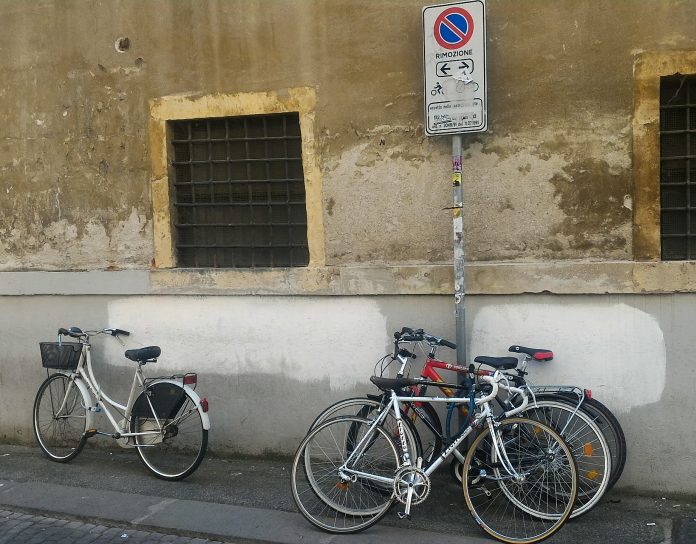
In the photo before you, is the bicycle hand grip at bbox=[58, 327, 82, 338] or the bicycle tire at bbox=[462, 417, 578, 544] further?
the bicycle hand grip at bbox=[58, 327, 82, 338]

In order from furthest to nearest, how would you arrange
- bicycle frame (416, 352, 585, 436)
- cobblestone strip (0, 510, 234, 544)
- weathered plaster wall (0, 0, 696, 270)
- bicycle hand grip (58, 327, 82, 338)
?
1. bicycle hand grip (58, 327, 82, 338)
2. weathered plaster wall (0, 0, 696, 270)
3. bicycle frame (416, 352, 585, 436)
4. cobblestone strip (0, 510, 234, 544)

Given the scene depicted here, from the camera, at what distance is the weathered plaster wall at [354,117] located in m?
5.27

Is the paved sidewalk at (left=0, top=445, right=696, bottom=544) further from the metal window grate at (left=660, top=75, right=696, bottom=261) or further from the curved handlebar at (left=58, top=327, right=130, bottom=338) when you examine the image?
the metal window grate at (left=660, top=75, right=696, bottom=261)

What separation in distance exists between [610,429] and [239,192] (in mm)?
3344

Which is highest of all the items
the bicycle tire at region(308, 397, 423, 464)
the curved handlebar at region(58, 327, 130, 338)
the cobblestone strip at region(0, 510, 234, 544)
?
the curved handlebar at region(58, 327, 130, 338)

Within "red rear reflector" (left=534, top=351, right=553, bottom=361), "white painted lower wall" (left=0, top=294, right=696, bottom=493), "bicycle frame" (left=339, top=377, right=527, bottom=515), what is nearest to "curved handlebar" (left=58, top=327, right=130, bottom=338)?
"white painted lower wall" (left=0, top=294, right=696, bottom=493)

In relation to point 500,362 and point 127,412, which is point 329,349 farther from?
point 127,412

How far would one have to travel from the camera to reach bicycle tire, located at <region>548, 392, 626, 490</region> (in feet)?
16.4

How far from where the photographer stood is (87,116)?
21.5 ft

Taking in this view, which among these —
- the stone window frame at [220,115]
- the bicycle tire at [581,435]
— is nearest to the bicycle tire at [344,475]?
the bicycle tire at [581,435]

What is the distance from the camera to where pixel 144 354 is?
5.94 meters

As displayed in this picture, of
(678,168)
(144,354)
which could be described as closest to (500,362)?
(678,168)

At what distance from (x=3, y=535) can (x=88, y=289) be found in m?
2.29

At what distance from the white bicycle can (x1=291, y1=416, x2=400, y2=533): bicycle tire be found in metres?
1.16
